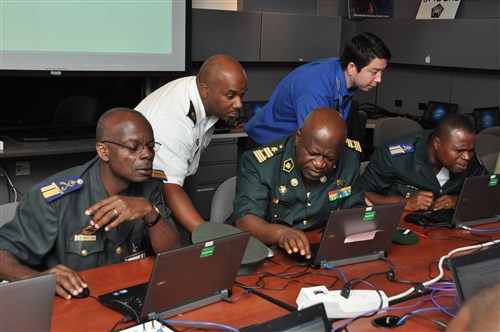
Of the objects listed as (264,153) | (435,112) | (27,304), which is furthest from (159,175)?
(435,112)

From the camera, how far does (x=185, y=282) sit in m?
1.57

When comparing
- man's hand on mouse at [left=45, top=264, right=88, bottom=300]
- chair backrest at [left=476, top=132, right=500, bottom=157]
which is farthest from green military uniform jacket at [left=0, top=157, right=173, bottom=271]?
chair backrest at [left=476, top=132, right=500, bottom=157]

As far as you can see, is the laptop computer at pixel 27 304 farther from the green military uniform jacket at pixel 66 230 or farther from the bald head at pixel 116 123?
the bald head at pixel 116 123

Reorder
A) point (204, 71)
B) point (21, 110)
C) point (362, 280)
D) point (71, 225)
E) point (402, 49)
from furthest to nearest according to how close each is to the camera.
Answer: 1. point (402, 49)
2. point (21, 110)
3. point (204, 71)
4. point (71, 225)
5. point (362, 280)

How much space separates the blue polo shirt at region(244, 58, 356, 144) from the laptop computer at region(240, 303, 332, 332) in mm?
1422

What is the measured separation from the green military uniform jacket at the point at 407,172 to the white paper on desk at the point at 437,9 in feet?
7.26

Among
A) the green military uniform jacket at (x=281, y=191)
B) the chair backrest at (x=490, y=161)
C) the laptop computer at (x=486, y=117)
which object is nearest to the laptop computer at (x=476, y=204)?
the green military uniform jacket at (x=281, y=191)

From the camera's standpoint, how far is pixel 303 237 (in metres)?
2.05

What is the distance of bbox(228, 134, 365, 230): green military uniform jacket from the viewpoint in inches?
92.9

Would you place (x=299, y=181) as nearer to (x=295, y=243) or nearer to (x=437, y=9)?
(x=295, y=243)

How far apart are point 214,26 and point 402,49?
1646mm

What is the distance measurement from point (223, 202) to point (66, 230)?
2.37 ft

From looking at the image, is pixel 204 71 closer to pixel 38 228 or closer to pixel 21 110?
pixel 38 228

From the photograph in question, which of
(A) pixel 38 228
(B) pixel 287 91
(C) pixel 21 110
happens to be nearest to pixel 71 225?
(A) pixel 38 228
